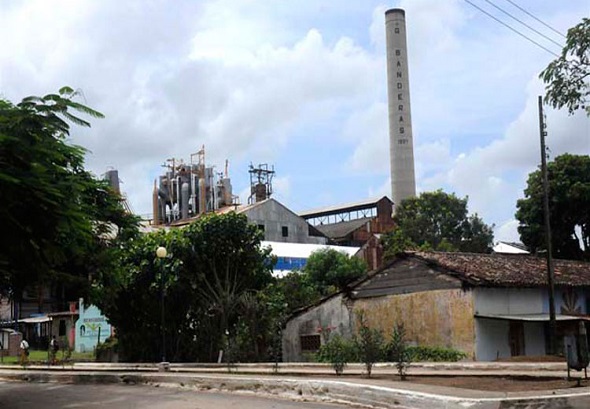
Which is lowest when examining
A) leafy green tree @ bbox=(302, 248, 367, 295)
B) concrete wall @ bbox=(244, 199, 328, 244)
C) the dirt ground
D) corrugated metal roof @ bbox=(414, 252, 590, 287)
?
the dirt ground

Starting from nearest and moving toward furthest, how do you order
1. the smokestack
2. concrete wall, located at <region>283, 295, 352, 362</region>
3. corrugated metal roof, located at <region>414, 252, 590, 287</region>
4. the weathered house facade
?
the weathered house facade
corrugated metal roof, located at <region>414, 252, 590, 287</region>
concrete wall, located at <region>283, 295, 352, 362</region>
the smokestack

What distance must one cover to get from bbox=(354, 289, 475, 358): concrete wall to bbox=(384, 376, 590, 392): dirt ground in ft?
37.2

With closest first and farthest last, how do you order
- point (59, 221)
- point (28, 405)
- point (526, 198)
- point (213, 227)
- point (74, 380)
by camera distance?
point (59, 221) < point (28, 405) < point (74, 380) < point (213, 227) < point (526, 198)

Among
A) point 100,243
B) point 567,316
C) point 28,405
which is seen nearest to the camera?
point 28,405

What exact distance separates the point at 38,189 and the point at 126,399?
5599 mm

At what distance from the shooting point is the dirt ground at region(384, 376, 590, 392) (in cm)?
1316

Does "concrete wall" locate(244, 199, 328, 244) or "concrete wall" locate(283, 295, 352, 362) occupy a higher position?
"concrete wall" locate(244, 199, 328, 244)

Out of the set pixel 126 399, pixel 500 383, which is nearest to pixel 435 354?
pixel 500 383

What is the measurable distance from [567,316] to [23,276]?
2154cm

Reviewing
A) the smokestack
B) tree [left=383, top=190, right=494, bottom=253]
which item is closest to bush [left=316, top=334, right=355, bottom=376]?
tree [left=383, top=190, right=494, bottom=253]

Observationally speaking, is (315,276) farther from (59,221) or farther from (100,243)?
(59,221)

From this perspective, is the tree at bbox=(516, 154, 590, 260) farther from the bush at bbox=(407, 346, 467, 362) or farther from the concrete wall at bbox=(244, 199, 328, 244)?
the concrete wall at bbox=(244, 199, 328, 244)

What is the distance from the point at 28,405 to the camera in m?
16.9

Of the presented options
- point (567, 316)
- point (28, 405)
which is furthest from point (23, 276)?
point (567, 316)
